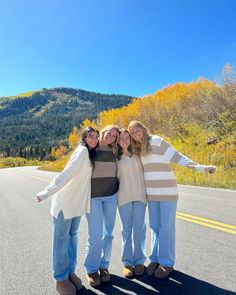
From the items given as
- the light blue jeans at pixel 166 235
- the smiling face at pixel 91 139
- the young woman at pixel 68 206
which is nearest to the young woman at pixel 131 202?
the light blue jeans at pixel 166 235

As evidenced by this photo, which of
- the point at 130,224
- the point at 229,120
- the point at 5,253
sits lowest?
the point at 5,253

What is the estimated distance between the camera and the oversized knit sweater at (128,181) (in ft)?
13.5

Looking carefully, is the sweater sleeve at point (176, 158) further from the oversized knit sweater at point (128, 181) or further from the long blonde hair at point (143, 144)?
the oversized knit sweater at point (128, 181)

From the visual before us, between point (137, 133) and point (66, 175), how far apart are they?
3.50 ft

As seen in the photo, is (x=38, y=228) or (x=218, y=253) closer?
(x=218, y=253)

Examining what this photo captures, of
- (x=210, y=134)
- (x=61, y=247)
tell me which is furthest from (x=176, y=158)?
(x=210, y=134)

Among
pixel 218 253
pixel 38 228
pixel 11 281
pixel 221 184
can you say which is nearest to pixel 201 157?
pixel 221 184

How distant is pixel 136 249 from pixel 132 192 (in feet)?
2.38

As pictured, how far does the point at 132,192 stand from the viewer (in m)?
4.11

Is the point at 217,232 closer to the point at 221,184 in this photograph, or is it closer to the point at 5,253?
the point at 5,253

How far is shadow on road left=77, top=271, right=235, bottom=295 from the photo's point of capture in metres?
3.57

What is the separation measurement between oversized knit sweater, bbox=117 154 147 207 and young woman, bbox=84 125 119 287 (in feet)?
0.27

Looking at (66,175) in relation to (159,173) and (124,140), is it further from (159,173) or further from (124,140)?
(159,173)

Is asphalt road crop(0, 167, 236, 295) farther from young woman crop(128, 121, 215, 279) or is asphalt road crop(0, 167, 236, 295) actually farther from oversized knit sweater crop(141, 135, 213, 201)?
oversized knit sweater crop(141, 135, 213, 201)
